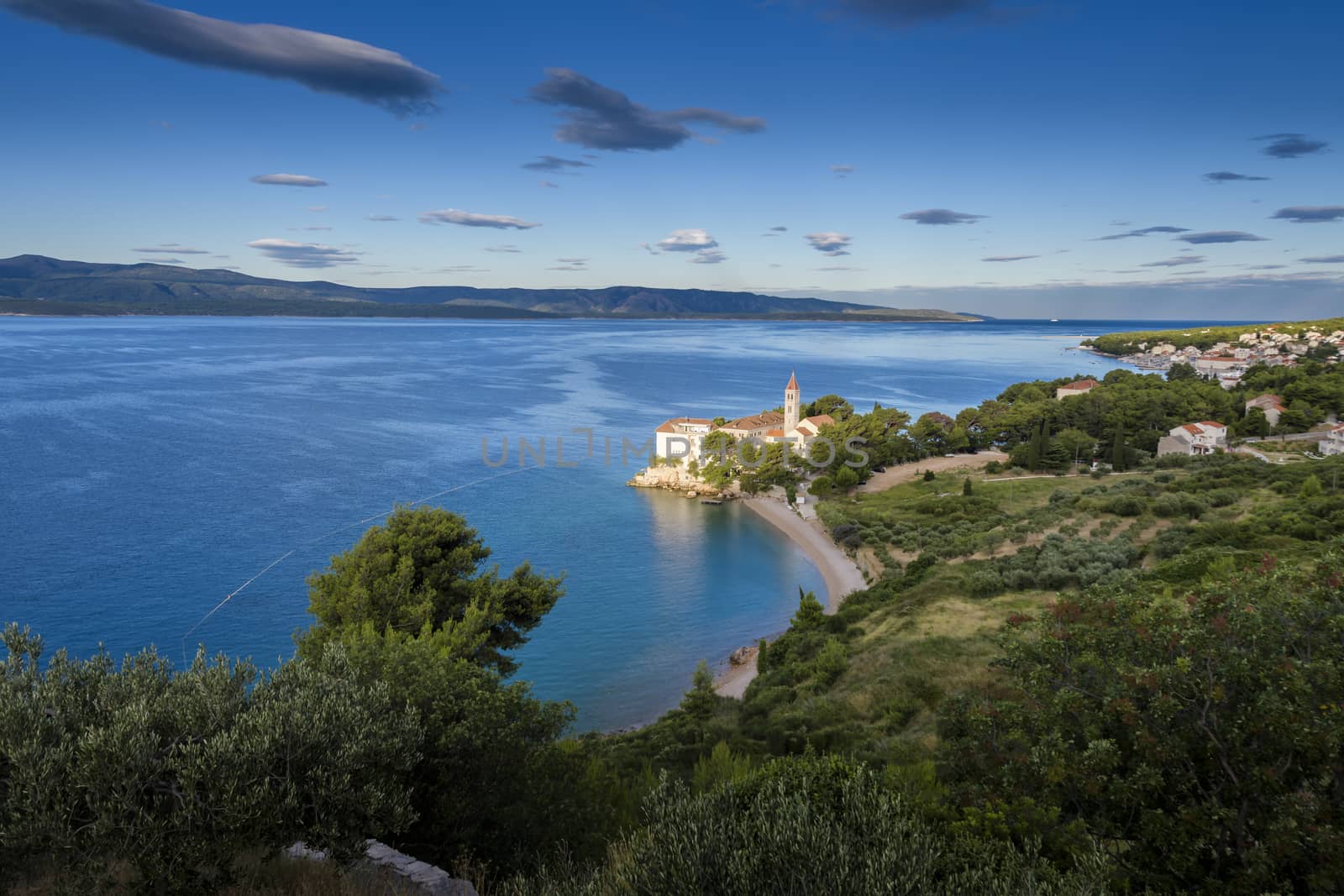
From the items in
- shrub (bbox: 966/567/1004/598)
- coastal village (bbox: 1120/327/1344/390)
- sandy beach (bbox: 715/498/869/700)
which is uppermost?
coastal village (bbox: 1120/327/1344/390)

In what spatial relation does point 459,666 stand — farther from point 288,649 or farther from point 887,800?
point 288,649

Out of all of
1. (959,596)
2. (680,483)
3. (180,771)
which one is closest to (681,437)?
(680,483)

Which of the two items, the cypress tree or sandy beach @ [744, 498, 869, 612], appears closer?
sandy beach @ [744, 498, 869, 612]

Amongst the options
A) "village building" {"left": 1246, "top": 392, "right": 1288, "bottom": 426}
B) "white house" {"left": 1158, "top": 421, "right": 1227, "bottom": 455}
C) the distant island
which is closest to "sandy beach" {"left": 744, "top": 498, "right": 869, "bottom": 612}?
"white house" {"left": 1158, "top": 421, "right": 1227, "bottom": 455}

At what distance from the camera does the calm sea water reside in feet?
91.8

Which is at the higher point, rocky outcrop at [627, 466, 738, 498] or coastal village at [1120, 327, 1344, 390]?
coastal village at [1120, 327, 1344, 390]

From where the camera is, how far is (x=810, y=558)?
4009 centimetres

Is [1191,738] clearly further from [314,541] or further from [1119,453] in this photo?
[1119,453]

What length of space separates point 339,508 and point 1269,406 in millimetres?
69650

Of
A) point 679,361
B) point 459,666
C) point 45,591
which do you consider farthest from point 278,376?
point 459,666

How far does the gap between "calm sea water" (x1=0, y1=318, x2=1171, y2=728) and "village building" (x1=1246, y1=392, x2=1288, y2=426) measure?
29399mm

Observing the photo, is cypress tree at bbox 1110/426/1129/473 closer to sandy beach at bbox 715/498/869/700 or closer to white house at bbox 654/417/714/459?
sandy beach at bbox 715/498/869/700

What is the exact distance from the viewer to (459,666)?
1048 centimetres

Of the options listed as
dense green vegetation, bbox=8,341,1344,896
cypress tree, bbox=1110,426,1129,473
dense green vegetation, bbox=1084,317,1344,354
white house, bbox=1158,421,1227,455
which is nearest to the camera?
dense green vegetation, bbox=8,341,1344,896
